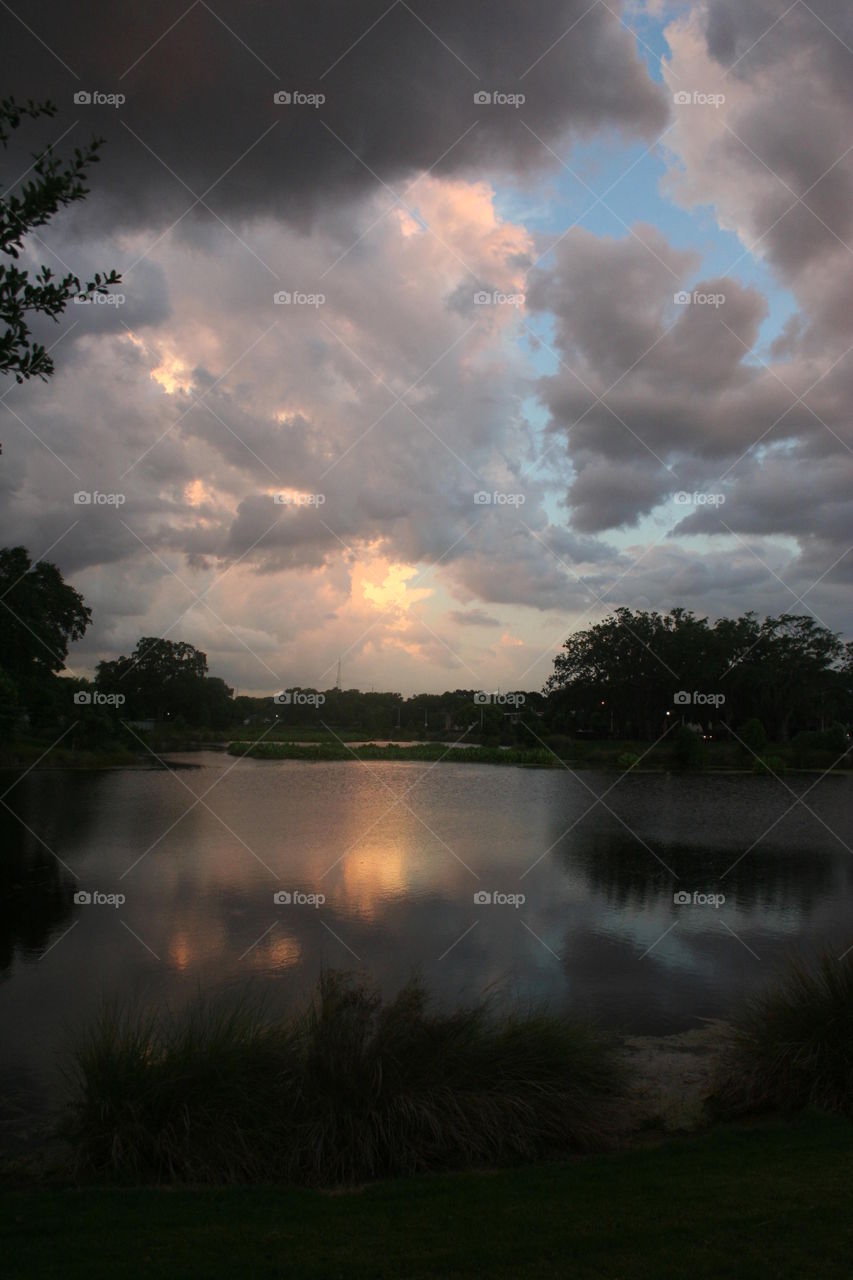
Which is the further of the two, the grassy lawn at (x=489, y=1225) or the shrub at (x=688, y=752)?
the shrub at (x=688, y=752)

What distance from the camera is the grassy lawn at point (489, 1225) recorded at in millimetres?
3775

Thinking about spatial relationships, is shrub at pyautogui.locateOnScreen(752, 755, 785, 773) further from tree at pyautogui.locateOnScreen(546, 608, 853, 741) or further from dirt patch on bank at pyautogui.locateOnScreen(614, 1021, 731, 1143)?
dirt patch on bank at pyautogui.locateOnScreen(614, 1021, 731, 1143)

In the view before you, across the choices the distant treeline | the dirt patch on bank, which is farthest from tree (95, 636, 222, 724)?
the dirt patch on bank

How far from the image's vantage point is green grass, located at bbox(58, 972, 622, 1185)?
530 centimetres

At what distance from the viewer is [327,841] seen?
18.0m

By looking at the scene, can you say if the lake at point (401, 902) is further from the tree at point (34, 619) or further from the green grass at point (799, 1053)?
the tree at point (34, 619)

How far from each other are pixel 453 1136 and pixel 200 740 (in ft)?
190

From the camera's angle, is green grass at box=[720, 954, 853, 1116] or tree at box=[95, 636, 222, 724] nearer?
green grass at box=[720, 954, 853, 1116]

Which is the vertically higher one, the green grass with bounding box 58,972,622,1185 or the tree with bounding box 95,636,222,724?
the tree with bounding box 95,636,222,724

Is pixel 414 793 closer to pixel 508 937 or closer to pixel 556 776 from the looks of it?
pixel 556 776

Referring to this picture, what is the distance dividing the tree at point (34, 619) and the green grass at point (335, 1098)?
31.4 metres

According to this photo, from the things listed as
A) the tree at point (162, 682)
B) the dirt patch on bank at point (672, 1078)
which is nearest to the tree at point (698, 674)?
the tree at point (162, 682)

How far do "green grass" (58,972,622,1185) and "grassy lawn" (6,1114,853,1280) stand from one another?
1.25ft

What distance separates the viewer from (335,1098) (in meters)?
5.61
